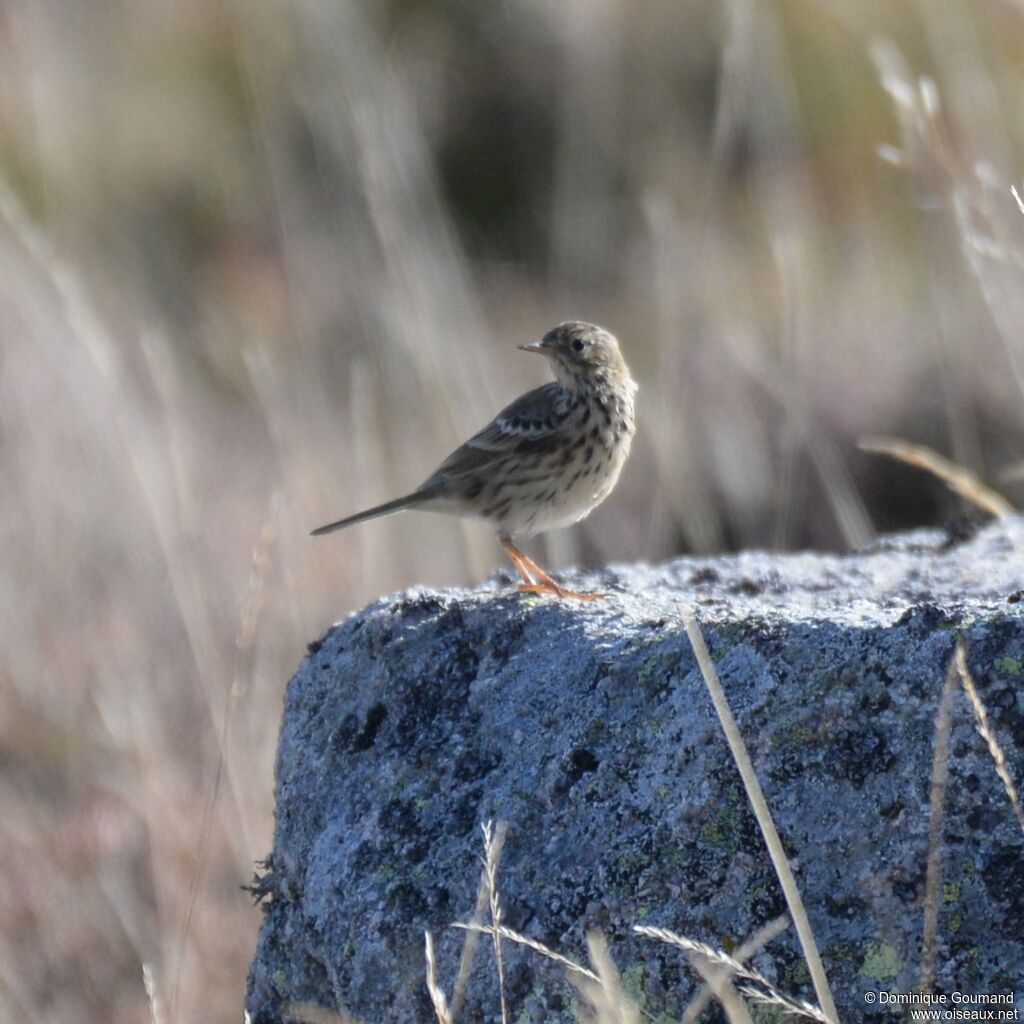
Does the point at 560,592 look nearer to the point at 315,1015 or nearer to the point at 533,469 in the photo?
the point at 315,1015

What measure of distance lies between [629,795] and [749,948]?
51 cm

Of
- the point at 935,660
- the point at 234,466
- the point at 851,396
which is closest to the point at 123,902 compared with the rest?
the point at 935,660

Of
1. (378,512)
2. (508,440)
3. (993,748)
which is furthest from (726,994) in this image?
(508,440)

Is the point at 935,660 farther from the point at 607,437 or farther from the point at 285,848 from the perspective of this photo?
the point at 607,437

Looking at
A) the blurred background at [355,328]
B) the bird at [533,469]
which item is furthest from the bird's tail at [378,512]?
the blurred background at [355,328]

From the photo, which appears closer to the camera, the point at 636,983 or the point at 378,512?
the point at 636,983

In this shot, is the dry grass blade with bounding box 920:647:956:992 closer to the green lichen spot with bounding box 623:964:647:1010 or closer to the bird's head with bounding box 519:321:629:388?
the green lichen spot with bounding box 623:964:647:1010

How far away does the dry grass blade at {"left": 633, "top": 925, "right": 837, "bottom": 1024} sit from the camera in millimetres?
2135

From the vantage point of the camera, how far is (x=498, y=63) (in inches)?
624

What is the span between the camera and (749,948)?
2182 millimetres

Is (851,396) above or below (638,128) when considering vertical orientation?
below

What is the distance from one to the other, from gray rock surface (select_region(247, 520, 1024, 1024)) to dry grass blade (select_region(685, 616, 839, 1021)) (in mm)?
122

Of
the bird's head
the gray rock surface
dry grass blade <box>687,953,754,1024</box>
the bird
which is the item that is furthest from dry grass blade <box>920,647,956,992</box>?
the bird's head

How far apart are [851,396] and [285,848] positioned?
23.5 feet
